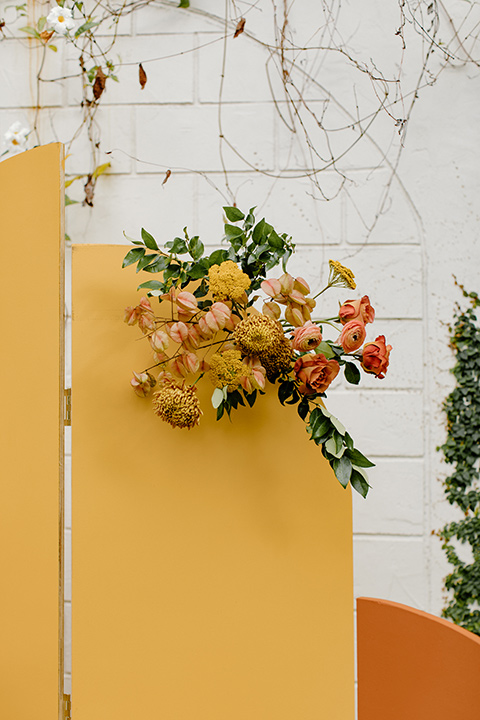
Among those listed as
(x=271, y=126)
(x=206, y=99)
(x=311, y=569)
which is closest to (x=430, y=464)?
(x=311, y=569)

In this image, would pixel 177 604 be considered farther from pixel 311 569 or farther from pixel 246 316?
pixel 246 316

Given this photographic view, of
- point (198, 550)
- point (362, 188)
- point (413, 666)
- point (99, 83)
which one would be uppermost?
point (99, 83)

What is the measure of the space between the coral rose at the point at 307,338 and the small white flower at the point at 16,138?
812 millimetres

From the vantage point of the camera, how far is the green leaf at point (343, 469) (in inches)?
24.5

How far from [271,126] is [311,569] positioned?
2.95ft

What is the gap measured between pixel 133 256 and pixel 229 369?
21 centimetres

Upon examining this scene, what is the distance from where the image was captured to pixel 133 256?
26.6 inches

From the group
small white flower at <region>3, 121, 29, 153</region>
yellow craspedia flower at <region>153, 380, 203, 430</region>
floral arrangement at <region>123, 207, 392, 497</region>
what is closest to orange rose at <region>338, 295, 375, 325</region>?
floral arrangement at <region>123, 207, 392, 497</region>

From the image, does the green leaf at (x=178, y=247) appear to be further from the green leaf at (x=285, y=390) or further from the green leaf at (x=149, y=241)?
the green leaf at (x=285, y=390)

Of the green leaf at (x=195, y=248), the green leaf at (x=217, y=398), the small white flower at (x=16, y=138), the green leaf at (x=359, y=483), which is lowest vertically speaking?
the green leaf at (x=359, y=483)

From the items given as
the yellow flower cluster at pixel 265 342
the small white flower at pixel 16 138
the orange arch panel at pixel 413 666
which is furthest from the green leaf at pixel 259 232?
the small white flower at pixel 16 138

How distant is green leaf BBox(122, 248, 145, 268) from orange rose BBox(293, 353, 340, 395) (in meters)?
0.26

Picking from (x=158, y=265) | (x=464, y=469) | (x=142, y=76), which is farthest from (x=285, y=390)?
(x=142, y=76)

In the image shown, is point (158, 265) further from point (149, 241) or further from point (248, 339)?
point (248, 339)
